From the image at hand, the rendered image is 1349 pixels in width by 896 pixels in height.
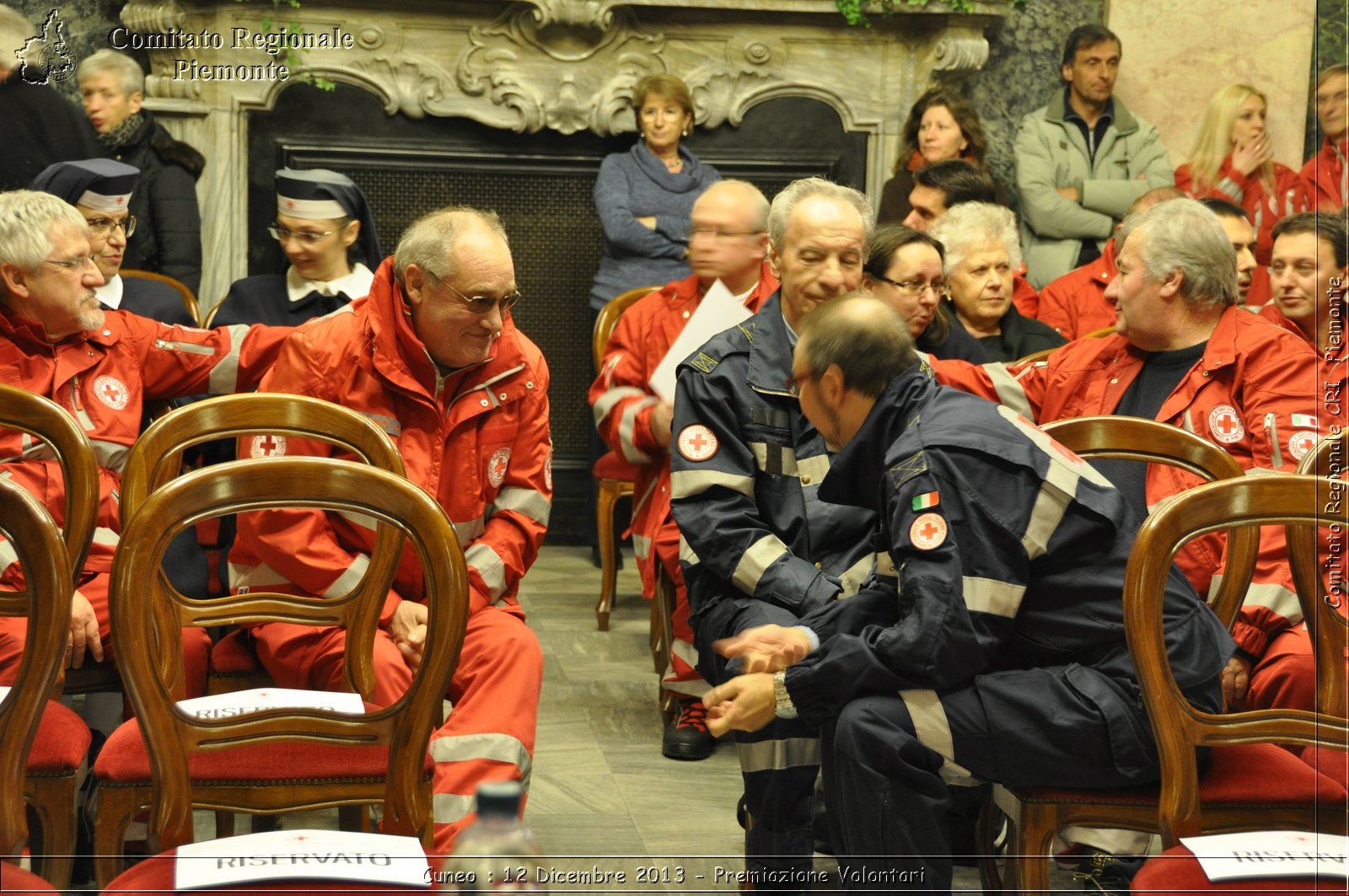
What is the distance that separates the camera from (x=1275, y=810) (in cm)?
188

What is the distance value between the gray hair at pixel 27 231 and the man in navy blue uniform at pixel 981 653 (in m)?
1.65

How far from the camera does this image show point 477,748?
2.13 m

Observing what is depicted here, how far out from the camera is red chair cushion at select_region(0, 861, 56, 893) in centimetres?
147

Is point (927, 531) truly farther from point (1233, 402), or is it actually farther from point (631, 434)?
point (631, 434)

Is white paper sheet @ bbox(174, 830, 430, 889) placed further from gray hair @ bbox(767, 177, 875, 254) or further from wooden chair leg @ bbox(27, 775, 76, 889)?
gray hair @ bbox(767, 177, 875, 254)

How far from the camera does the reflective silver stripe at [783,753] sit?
2.38m

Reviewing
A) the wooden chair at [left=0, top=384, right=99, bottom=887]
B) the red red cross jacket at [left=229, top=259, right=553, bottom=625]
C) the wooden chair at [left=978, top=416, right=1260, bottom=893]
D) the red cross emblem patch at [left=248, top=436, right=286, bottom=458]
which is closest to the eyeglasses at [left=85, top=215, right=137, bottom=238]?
the red red cross jacket at [left=229, top=259, right=553, bottom=625]

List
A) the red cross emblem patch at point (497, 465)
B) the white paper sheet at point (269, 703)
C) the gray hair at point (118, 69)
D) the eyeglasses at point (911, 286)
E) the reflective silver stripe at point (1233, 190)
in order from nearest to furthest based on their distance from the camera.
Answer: the white paper sheet at point (269, 703)
the red cross emblem patch at point (497, 465)
the eyeglasses at point (911, 286)
the gray hair at point (118, 69)
the reflective silver stripe at point (1233, 190)

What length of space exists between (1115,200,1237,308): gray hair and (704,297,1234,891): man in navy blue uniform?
0.91 metres

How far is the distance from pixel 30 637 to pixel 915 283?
2082 millimetres

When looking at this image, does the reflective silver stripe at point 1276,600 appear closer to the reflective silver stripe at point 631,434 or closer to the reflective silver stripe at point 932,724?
the reflective silver stripe at point 932,724

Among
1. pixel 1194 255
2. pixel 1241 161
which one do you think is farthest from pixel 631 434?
pixel 1241 161

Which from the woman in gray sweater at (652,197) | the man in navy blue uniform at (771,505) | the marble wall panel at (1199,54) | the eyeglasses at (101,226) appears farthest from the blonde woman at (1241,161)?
the eyeglasses at (101,226)

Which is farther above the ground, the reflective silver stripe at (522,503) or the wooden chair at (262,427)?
the wooden chair at (262,427)
